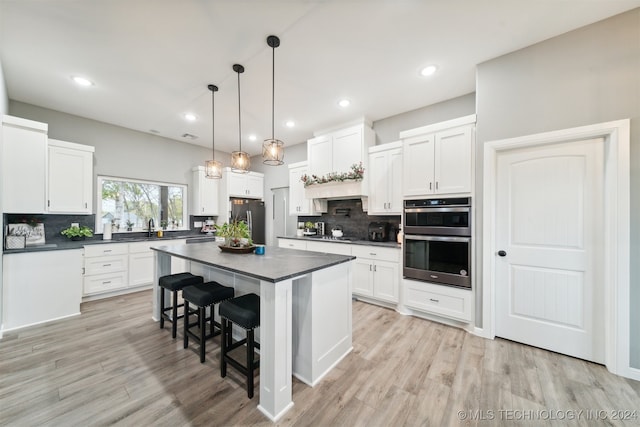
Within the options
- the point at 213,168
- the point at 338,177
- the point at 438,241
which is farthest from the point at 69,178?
the point at 438,241

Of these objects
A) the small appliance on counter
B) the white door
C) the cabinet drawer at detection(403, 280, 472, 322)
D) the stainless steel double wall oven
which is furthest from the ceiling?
the cabinet drawer at detection(403, 280, 472, 322)

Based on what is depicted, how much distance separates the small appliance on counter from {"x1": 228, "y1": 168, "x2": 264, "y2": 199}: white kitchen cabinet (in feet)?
10.2

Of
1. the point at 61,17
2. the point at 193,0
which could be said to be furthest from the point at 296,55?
the point at 61,17

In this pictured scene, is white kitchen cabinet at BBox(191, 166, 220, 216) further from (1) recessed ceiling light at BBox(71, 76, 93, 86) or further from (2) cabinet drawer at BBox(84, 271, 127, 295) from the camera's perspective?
(1) recessed ceiling light at BBox(71, 76, 93, 86)

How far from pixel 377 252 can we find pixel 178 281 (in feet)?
8.25

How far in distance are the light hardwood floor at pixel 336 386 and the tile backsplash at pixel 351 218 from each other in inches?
73.4

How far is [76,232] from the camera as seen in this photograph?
12.2ft

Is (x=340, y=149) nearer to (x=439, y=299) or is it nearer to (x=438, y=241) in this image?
(x=438, y=241)

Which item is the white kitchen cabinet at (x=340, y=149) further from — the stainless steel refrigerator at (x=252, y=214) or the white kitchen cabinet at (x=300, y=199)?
the stainless steel refrigerator at (x=252, y=214)

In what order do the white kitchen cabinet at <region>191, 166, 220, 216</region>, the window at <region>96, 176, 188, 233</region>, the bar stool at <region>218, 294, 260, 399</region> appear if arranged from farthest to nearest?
the white kitchen cabinet at <region>191, 166, 220, 216</region> < the window at <region>96, 176, 188, 233</region> < the bar stool at <region>218, 294, 260, 399</region>

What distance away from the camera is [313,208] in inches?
185

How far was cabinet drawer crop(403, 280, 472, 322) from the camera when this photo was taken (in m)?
2.70

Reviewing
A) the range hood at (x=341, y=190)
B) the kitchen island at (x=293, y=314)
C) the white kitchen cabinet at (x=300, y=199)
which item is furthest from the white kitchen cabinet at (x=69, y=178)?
the range hood at (x=341, y=190)

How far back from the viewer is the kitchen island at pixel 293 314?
1565mm
